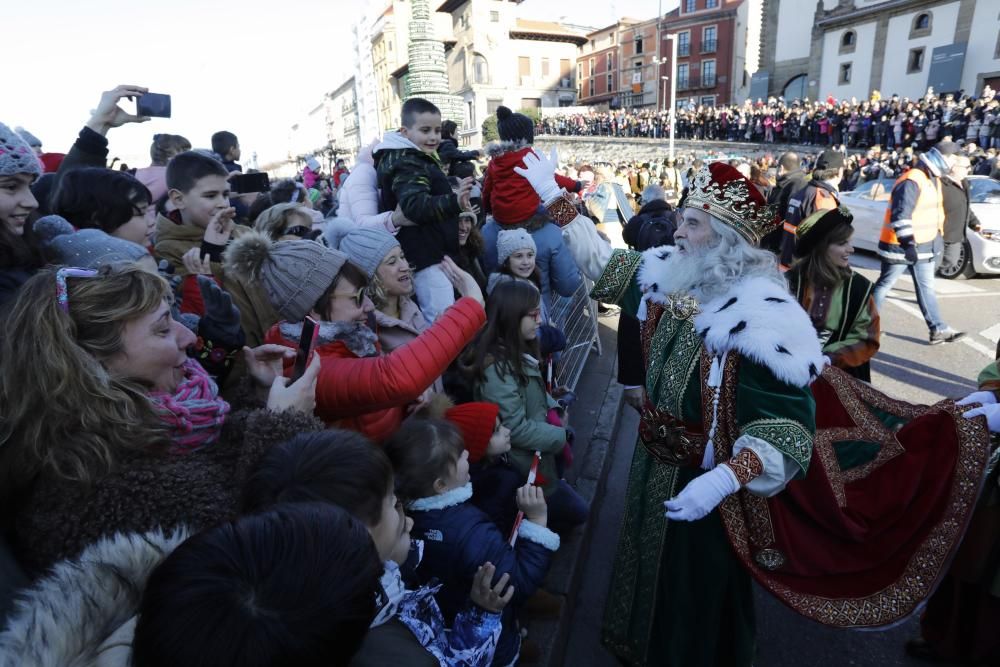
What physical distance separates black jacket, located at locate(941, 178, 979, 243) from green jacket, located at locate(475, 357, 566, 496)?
613 cm

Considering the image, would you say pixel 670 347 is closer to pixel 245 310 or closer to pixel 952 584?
pixel 952 584

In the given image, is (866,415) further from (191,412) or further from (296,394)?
(191,412)

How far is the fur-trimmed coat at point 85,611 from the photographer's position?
80 centimetres

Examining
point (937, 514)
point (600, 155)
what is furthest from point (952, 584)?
point (600, 155)

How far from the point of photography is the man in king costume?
1.83 metres

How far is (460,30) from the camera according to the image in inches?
2259

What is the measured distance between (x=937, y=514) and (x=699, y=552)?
2.76ft

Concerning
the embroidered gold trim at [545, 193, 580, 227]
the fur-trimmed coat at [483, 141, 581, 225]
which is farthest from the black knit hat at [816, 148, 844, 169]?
the embroidered gold trim at [545, 193, 580, 227]

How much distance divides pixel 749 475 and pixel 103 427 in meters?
1.73

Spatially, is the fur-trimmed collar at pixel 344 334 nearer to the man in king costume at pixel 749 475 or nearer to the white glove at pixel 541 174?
the man in king costume at pixel 749 475

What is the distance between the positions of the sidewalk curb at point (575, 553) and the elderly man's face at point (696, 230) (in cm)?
177

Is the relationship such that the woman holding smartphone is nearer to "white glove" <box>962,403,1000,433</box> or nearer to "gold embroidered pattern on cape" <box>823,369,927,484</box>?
"gold embroidered pattern on cape" <box>823,369,927,484</box>

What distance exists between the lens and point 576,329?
598 cm

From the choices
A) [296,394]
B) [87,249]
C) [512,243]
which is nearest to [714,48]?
[512,243]
